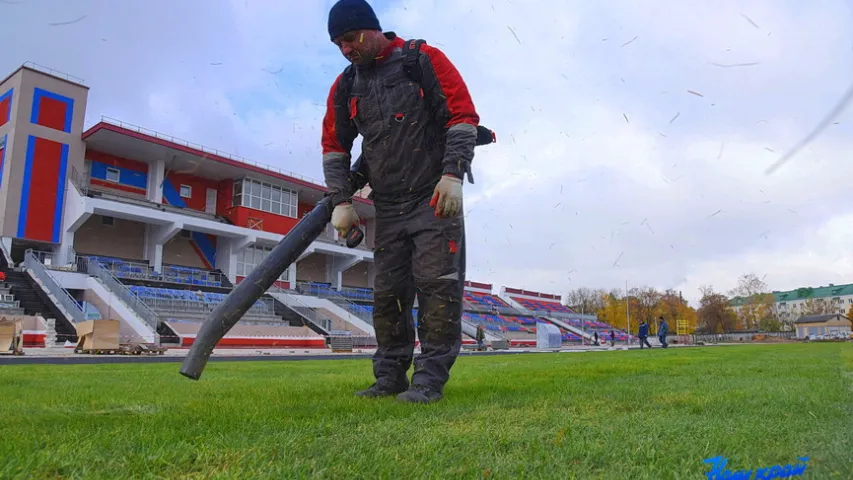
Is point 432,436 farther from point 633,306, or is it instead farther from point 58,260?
point 633,306

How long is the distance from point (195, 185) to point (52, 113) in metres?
8.76

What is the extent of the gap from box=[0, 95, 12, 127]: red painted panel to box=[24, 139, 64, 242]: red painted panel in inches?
80.9

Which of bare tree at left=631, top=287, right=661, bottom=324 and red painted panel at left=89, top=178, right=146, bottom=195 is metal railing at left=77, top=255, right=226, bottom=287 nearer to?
red painted panel at left=89, top=178, right=146, bottom=195

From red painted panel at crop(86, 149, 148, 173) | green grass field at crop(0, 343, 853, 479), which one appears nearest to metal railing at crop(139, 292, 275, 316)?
red painted panel at crop(86, 149, 148, 173)

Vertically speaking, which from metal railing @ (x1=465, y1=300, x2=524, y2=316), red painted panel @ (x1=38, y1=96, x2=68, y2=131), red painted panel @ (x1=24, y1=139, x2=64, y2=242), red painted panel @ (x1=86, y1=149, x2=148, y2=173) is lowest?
metal railing @ (x1=465, y1=300, x2=524, y2=316)

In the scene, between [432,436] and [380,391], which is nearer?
[432,436]

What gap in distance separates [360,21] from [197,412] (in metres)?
2.32

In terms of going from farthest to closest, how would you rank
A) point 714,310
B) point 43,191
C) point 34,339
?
1. point 714,310
2. point 43,191
3. point 34,339

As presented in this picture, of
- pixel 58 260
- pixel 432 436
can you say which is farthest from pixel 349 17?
Answer: pixel 58 260

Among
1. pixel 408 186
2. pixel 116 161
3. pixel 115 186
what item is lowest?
pixel 408 186

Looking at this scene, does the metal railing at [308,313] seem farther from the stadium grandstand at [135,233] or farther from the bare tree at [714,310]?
the bare tree at [714,310]

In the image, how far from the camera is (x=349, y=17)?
11.5ft

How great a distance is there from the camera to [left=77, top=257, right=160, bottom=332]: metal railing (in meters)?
23.5

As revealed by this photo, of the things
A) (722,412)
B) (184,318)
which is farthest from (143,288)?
(722,412)
